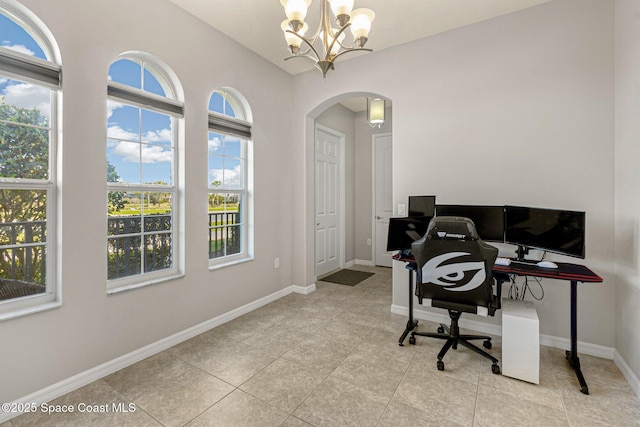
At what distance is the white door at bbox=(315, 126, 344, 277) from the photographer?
16.2 ft

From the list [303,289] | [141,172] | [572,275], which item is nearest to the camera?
[572,275]

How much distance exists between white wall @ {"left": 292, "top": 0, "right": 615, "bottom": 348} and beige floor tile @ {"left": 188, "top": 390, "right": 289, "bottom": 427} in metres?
1.97

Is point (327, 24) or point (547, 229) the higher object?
point (327, 24)

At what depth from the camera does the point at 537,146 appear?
8.64ft

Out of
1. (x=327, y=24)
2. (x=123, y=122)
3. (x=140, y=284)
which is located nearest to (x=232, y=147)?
(x=123, y=122)

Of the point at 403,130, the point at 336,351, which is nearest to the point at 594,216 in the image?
the point at 403,130

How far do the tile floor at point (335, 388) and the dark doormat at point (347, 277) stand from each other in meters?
1.77

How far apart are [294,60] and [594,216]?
11.2 feet

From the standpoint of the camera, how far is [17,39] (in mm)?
1871

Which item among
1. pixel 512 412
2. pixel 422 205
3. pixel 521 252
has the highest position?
pixel 422 205

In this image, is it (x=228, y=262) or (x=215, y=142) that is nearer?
(x=215, y=142)

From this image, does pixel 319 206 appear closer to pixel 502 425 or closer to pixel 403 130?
pixel 403 130

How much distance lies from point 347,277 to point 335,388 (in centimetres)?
291

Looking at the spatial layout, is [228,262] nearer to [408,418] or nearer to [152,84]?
[152,84]
